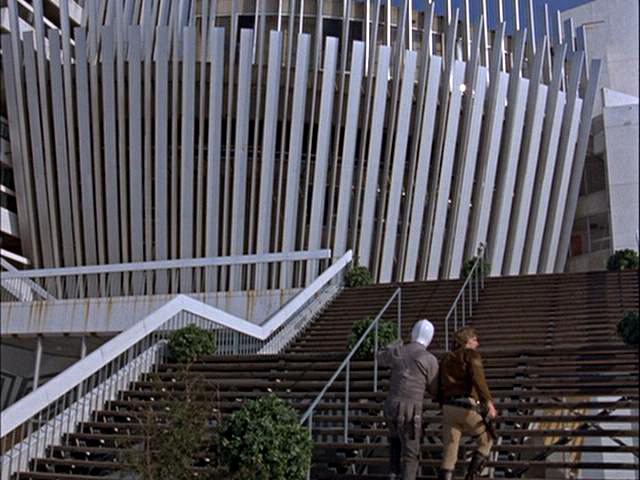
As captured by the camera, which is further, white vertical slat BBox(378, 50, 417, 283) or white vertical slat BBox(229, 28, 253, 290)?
white vertical slat BBox(378, 50, 417, 283)

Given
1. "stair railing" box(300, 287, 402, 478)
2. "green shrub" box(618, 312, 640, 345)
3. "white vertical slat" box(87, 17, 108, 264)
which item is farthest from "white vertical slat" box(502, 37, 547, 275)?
"stair railing" box(300, 287, 402, 478)

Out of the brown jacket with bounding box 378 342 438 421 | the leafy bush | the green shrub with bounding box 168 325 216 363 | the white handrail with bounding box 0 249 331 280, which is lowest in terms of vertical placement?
the leafy bush

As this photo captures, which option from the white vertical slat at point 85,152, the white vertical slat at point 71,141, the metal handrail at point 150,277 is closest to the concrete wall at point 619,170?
the metal handrail at point 150,277

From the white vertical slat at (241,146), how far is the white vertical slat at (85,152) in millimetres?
4341

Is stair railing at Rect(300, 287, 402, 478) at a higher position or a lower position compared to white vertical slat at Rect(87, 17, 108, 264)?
lower

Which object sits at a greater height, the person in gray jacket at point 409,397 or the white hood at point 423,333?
the white hood at point 423,333

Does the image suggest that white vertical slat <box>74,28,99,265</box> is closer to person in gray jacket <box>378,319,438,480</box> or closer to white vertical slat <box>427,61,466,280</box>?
white vertical slat <box>427,61,466,280</box>

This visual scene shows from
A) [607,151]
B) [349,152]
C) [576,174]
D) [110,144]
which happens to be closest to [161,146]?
[110,144]

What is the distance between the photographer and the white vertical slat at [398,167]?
21.7m

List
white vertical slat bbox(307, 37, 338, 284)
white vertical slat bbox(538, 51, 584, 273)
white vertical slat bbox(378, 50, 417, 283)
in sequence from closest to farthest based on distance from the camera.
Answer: white vertical slat bbox(307, 37, 338, 284)
white vertical slat bbox(378, 50, 417, 283)
white vertical slat bbox(538, 51, 584, 273)

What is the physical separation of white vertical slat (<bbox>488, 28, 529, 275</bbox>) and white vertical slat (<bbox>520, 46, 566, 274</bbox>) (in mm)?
1004

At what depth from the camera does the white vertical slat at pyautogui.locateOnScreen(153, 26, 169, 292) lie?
70.8 ft

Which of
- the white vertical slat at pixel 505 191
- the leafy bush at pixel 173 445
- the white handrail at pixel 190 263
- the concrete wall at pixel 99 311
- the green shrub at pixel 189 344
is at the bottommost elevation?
the leafy bush at pixel 173 445

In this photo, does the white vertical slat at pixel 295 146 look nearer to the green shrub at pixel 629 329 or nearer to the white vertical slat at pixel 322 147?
the white vertical slat at pixel 322 147
